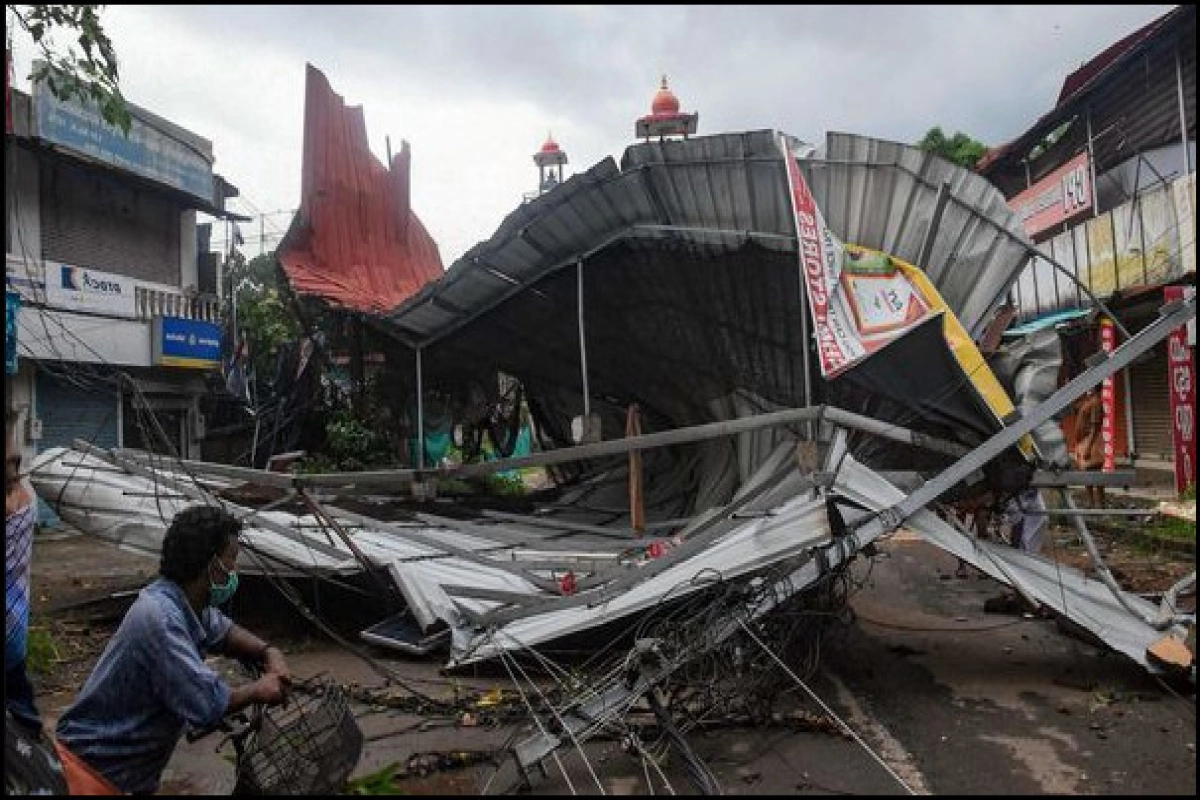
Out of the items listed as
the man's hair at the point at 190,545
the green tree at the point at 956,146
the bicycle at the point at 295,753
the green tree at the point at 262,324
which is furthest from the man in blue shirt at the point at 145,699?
the green tree at the point at 956,146

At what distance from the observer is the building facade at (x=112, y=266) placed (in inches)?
561

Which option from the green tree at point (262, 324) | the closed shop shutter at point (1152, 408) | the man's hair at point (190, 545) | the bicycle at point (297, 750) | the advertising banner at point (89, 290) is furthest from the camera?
the green tree at point (262, 324)

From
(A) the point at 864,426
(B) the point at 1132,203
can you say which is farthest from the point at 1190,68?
(A) the point at 864,426

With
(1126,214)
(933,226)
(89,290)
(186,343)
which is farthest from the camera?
(186,343)

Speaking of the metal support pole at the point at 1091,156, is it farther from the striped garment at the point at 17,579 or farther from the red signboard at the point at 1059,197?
the striped garment at the point at 17,579

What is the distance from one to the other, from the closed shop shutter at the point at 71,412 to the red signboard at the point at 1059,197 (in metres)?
16.5

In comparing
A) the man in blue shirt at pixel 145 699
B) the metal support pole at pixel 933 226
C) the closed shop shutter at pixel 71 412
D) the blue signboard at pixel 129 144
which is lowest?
the man in blue shirt at pixel 145 699

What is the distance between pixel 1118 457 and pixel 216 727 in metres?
16.0

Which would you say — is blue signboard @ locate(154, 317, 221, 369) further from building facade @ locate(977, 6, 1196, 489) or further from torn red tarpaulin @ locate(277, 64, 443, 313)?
building facade @ locate(977, 6, 1196, 489)

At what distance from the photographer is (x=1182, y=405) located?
10.7 m

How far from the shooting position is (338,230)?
11984 millimetres

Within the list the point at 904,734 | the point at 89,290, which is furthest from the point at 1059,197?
the point at 89,290

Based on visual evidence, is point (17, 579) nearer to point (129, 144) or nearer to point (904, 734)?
point (904, 734)

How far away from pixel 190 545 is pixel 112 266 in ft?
53.4
